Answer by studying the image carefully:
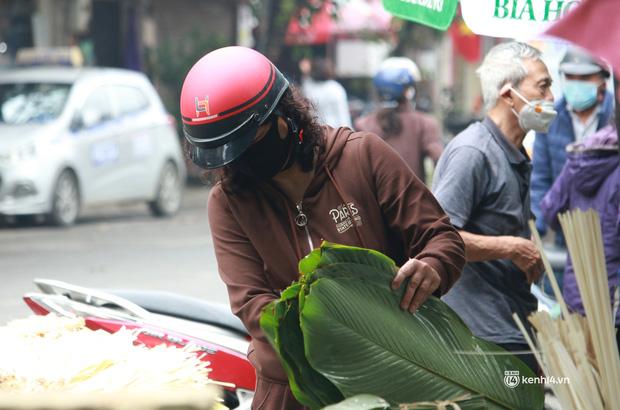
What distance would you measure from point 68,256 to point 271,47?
6.81m

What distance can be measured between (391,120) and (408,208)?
5.65 meters

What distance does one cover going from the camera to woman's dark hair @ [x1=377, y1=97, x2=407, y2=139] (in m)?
8.50

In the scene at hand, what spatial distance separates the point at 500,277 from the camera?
4004 millimetres

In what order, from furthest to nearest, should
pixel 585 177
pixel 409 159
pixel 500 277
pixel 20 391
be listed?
pixel 409 159
pixel 585 177
pixel 500 277
pixel 20 391

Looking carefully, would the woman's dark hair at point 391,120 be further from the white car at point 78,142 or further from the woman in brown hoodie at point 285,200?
the white car at point 78,142

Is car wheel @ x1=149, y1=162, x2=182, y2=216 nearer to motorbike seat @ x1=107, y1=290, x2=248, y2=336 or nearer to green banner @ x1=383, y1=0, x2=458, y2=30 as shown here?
motorbike seat @ x1=107, y1=290, x2=248, y2=336

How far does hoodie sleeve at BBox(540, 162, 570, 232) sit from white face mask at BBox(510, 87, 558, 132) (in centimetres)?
91

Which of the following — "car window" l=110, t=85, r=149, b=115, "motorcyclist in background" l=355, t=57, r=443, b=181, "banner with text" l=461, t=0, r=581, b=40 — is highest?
"banner with text" l=461, t=0, r=581, b=40

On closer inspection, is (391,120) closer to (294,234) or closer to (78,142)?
(294,234)

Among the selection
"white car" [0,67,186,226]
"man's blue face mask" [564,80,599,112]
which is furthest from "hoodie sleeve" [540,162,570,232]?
"white car" [0,67,186,226]

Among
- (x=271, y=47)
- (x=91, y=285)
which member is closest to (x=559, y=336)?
(x=91, y=285)

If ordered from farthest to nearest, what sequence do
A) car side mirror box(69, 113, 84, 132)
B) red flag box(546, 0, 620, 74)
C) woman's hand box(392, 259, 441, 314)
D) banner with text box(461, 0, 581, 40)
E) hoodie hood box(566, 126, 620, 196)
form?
car side mirror box(69, 113, 84, 132)
hoodie hood box(566, 126, 620, 196)
banner with text box(461, 0, 581, 40)
woman's hand box(392, 259, 441, 314)
red flag box(546, 0, 620, 74)

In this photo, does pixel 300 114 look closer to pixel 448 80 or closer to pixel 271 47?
pixel 271 47

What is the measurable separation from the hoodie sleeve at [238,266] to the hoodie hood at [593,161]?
7.28ft
